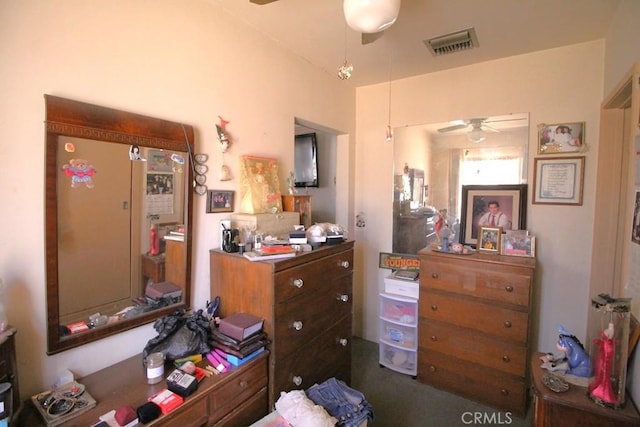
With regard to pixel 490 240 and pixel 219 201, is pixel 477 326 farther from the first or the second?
pixel 219 201

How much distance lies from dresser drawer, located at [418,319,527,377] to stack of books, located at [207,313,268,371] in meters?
1.45

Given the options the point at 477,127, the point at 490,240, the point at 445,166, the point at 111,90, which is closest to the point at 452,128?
the point at 477,127

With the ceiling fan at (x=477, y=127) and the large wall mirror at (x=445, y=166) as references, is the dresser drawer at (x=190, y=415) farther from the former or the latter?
the ceiling fan at (x=477, y=127)

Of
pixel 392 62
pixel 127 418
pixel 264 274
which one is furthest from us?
pixel 392 62

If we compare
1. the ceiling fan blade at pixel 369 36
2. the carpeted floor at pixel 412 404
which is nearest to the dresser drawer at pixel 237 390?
the carpeted floor at pixel 412 404

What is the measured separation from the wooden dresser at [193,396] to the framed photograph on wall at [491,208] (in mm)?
1916

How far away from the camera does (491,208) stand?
95.7 inches

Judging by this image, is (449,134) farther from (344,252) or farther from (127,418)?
(127,418)

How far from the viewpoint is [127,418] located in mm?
961

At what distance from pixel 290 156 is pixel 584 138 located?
6.85ft

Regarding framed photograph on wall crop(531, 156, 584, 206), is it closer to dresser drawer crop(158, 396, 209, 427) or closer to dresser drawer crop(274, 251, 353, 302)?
dresser drawer crop(274, 251, 353, 302)

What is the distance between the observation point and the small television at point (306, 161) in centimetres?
315

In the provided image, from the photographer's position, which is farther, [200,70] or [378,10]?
[200,70]

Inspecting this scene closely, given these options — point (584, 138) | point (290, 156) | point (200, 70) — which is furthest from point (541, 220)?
point (200, 70)
